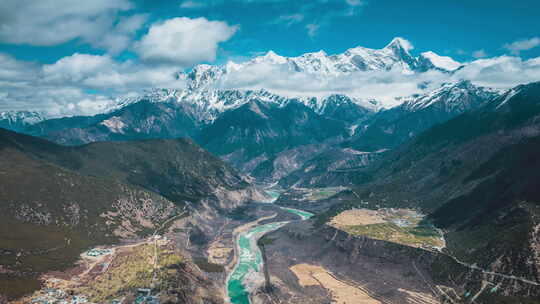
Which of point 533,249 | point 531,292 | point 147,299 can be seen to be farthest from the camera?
point 147,299

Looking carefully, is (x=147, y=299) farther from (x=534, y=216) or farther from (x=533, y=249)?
(x=534, y=216)

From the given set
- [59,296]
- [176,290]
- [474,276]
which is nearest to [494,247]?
[474,276]

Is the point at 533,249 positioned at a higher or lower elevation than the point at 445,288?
higher

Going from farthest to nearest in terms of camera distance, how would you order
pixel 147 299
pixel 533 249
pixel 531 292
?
pixel 147 299, pixel 533 249, pixel 531 292

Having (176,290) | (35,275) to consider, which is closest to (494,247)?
(176,290)

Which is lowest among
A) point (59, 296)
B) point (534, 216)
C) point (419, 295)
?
point (419, 295)

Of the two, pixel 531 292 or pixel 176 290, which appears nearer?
pixel 531 292

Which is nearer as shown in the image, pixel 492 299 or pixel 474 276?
pixel 492 299

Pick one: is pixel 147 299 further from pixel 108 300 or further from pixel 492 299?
pixel 492 299

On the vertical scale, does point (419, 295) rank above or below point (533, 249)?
below
